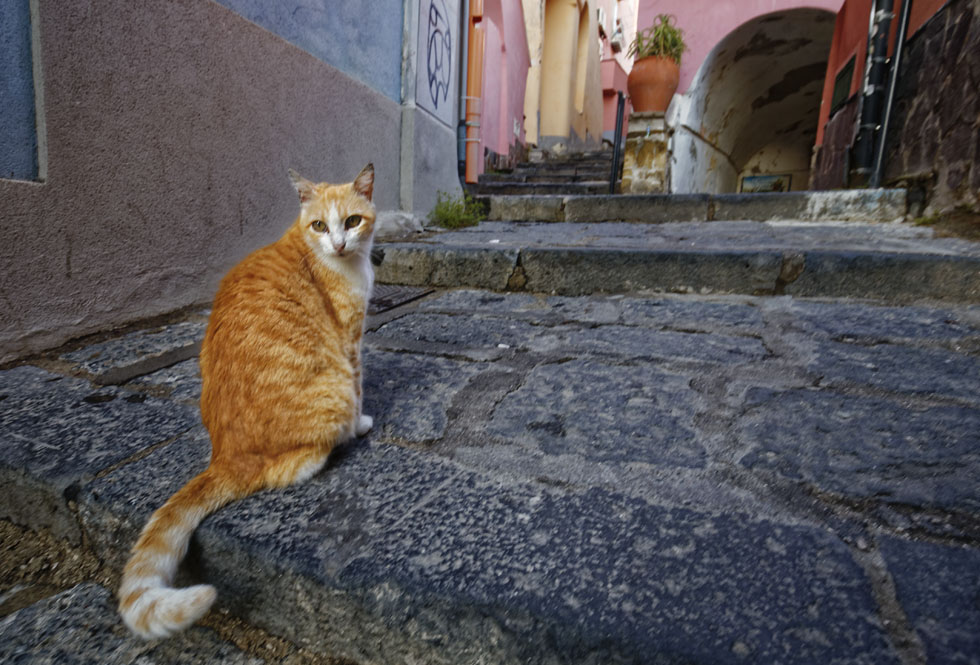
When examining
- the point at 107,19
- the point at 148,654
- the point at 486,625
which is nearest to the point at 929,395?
the point at 486,625

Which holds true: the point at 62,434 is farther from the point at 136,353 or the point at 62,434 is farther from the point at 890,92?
the point at 890,92

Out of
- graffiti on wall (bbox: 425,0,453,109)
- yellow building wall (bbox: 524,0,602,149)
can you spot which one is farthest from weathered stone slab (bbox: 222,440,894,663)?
yellow building wall (bbox: 524,0,602,149)

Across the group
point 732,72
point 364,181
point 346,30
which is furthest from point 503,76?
point 364,181

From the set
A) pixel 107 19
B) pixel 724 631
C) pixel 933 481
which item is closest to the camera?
pixel 724 631

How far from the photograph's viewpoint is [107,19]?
6.79 ft

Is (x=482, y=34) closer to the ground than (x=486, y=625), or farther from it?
farther from it

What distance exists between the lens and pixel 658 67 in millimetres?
7129

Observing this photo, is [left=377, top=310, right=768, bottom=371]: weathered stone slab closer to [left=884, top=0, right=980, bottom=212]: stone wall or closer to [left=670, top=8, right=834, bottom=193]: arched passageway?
[left=884, top=0, right=980, bottom=212]: stone wall

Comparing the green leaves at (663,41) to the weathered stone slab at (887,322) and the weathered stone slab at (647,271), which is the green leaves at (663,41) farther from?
the weathered stone slab at (887,322)

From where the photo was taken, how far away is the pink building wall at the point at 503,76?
7.69 m

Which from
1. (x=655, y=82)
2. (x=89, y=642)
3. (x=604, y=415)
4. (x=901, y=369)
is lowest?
(x=89, y=642)

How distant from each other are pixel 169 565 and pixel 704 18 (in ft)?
30.1

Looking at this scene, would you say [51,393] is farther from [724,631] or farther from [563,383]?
[724,631]

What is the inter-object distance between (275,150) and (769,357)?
9.53ft
